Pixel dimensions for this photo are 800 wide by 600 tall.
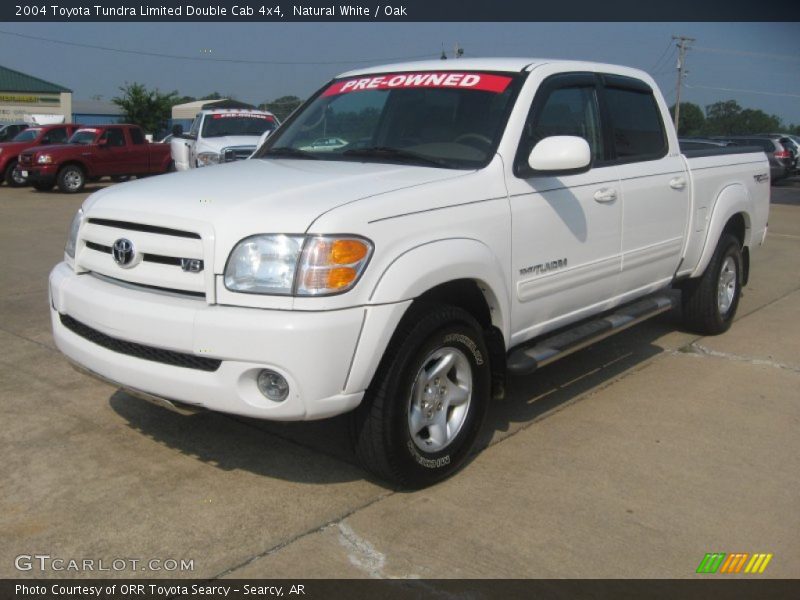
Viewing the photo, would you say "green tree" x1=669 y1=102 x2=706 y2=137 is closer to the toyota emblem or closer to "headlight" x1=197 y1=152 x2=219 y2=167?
"headlight" x1=197 y1=152 x2=219 y2=167

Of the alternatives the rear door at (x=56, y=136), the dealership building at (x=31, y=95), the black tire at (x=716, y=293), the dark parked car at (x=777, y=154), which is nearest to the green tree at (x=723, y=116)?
the dark parked car at (x=777, y=154)

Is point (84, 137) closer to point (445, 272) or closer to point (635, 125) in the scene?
point (635, 125)

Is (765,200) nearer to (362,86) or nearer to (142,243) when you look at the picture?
(362,86)

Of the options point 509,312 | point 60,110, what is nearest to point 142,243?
point 509,312

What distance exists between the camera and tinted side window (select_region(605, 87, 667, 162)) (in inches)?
195

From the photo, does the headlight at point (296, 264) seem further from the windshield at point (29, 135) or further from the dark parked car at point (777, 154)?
the dark parked car at point (777, 154)

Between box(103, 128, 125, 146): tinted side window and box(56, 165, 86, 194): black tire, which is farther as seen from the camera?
box(103, 128, 125, 146): tinted side window

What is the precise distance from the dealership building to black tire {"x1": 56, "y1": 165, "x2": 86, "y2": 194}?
3991cm

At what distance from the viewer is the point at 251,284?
124 inches

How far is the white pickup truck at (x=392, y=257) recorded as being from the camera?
10.3ft

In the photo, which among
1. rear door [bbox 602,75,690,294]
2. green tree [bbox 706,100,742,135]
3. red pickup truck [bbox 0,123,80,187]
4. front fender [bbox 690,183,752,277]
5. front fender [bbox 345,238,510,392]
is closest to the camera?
front fender [bbox 345,238,510,392]

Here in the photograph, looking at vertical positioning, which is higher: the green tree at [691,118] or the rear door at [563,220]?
the green tree at [691,118]

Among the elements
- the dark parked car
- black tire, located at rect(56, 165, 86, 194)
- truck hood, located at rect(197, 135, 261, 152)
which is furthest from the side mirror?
the dark parked car

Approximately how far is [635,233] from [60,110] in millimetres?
61866
